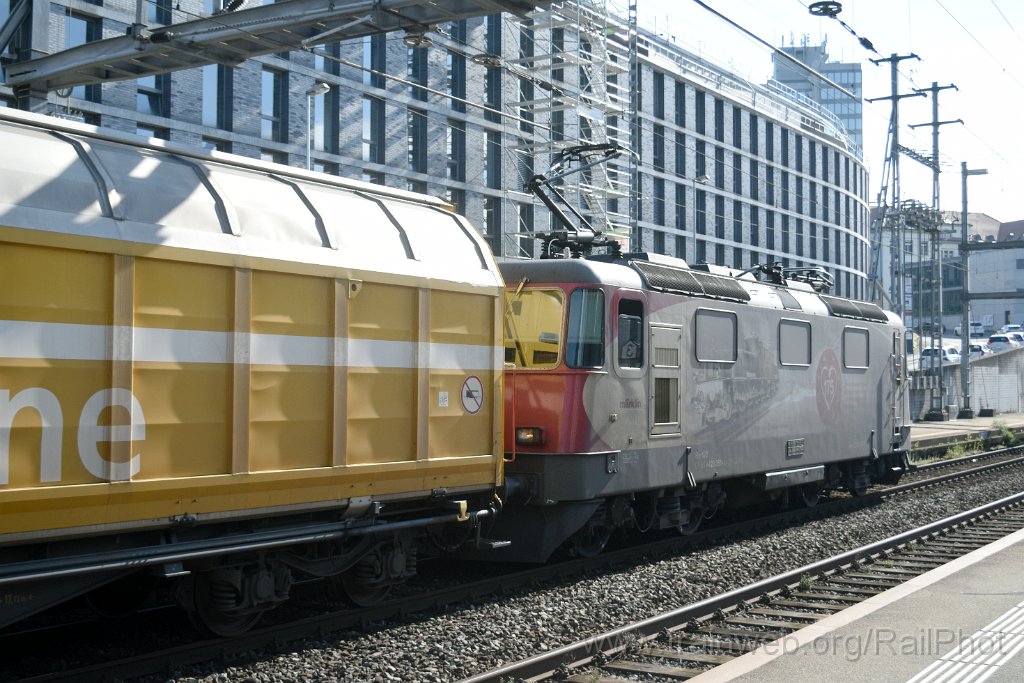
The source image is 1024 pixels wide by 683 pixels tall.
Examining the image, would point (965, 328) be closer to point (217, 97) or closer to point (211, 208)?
point (217, 97)

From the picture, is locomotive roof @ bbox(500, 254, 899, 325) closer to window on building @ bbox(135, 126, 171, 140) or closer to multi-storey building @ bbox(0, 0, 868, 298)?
multi-storey building @ bbox(0, 0, 868, 298)

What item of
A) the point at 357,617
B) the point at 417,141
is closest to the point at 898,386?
the point at 357,617

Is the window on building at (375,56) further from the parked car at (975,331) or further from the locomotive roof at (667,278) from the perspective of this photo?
the parked car at (975,331)

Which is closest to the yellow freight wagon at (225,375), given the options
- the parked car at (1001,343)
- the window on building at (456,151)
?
the window on building at (456,151)

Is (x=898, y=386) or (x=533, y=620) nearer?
(x=533, y=620)

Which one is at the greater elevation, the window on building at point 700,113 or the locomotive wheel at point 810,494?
the window on building at point 700,113

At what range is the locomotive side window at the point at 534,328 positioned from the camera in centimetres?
1122

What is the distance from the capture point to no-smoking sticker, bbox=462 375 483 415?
31.4 ft

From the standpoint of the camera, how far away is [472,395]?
9.66 m

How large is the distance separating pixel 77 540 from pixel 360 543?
2656 mm

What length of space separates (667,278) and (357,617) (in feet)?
18.2

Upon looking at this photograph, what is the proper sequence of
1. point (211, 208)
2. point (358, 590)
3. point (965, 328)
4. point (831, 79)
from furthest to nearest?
point (831, 79)
point (965, 328)
point (358, 590)
point (211, 208)

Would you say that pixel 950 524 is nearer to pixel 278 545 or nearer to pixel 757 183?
pixel 278 545

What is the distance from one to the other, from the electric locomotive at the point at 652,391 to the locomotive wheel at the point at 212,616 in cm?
326
